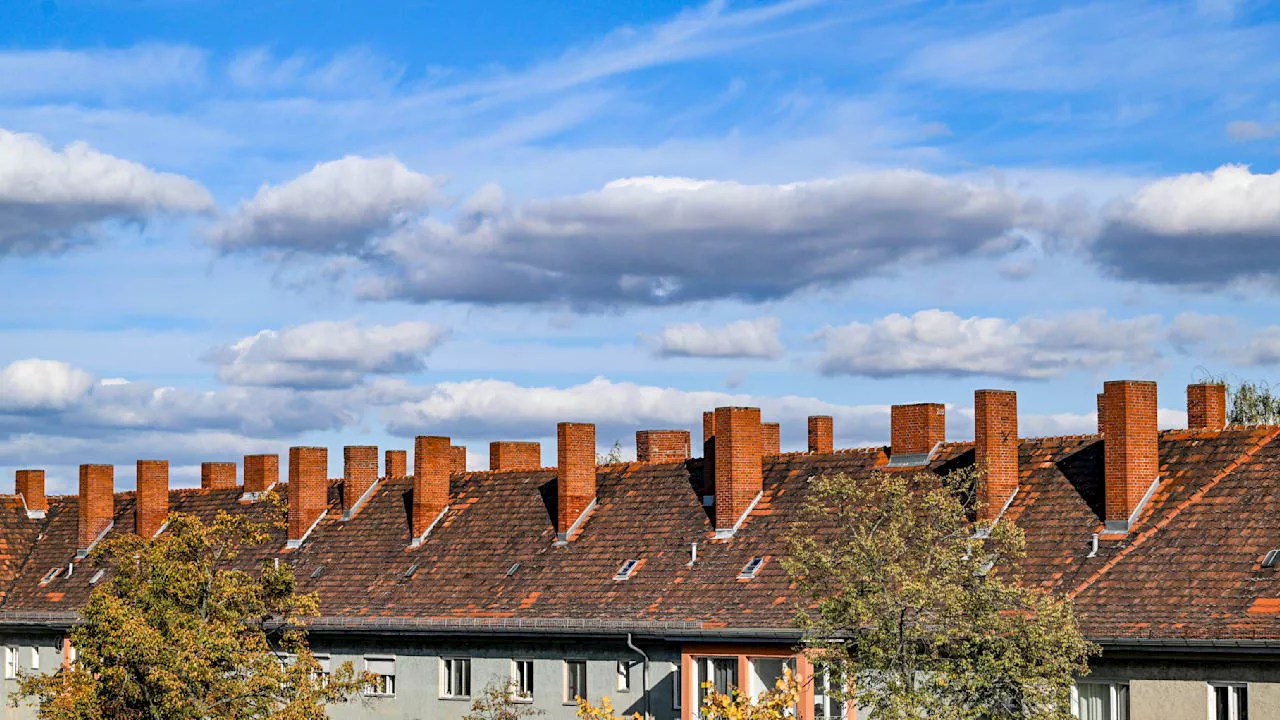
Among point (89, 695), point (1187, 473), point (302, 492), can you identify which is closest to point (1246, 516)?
point (1187, 473)

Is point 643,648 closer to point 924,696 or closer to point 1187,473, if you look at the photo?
point 1187,473

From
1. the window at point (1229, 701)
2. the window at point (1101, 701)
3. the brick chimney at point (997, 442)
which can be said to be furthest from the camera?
Result: the brick chimney at point (997, 442)

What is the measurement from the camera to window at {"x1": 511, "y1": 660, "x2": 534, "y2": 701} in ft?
160

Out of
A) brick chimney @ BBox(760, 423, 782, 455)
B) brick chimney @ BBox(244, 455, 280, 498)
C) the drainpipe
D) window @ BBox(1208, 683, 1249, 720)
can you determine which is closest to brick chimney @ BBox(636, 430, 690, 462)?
brick chimney @ BBox(760, 423, 782, 455)

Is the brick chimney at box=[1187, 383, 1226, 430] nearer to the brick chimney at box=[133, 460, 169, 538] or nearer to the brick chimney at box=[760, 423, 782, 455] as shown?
the brick chimney at box=[760, 423, 782, 455]

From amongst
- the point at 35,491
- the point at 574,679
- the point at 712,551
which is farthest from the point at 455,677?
the point at 35,491

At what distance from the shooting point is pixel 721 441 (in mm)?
50031

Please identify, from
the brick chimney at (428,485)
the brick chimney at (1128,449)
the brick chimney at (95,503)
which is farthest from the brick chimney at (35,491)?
the brick chimney at (1128,449)

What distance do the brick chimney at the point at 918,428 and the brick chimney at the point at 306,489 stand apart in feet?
72.2

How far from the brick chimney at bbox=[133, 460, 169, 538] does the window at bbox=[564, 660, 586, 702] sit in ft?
83.1

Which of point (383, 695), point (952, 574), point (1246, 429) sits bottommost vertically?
point (383, 695)

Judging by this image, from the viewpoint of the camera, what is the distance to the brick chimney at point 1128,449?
41906 millimetres

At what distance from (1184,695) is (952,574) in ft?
31.8

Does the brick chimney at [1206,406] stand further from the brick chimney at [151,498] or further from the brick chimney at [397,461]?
the brick chimney at [151,498]
